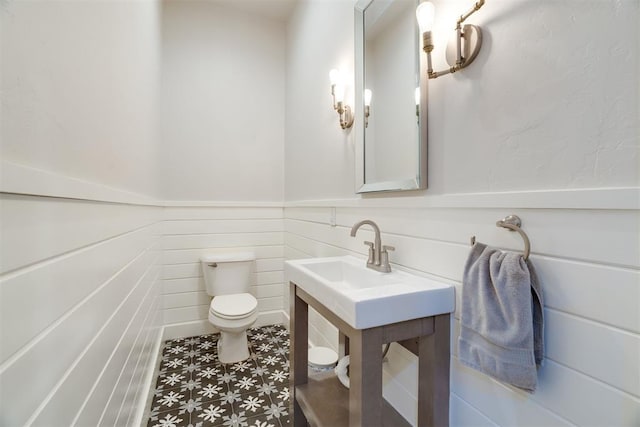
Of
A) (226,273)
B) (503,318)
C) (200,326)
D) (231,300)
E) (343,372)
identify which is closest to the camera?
(503,318)

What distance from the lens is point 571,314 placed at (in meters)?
0.71

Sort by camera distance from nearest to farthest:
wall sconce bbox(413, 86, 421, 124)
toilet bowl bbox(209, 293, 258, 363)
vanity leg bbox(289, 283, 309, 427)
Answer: wall sconce bbox(413, 86, 421, 124), vanity leg bbox(289, 283, 309, 427), toilet bowl bbox(209, 293, 258, 363)

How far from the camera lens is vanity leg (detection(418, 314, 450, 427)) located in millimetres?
999

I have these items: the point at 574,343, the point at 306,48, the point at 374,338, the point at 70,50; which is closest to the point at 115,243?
the point at 70,50

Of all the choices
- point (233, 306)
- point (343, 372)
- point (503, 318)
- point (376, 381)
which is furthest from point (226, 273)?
point (503, 318)

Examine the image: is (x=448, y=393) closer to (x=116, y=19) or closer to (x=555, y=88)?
(x=555, y=88)

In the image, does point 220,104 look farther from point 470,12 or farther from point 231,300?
point 470,12

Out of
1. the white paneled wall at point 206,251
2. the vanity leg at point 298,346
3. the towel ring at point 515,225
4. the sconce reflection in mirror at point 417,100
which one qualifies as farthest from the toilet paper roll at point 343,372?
the white paneled wall at point 206,251

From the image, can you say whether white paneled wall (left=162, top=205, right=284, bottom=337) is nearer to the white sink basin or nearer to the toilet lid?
the toilet lid

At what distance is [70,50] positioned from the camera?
0.71m

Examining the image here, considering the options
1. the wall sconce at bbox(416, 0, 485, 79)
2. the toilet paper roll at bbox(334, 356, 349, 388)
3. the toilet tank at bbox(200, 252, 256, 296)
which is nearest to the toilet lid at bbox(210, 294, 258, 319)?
the toilet tank at bbox(200, 252, 256, 296)

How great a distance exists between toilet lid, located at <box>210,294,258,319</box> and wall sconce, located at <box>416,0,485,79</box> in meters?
1.80

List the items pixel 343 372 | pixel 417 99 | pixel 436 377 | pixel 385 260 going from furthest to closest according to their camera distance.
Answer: pixel 343 372 → pixel 385 260 → pixel 417 99 → pixel 436 377

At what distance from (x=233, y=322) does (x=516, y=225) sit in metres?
1.80
